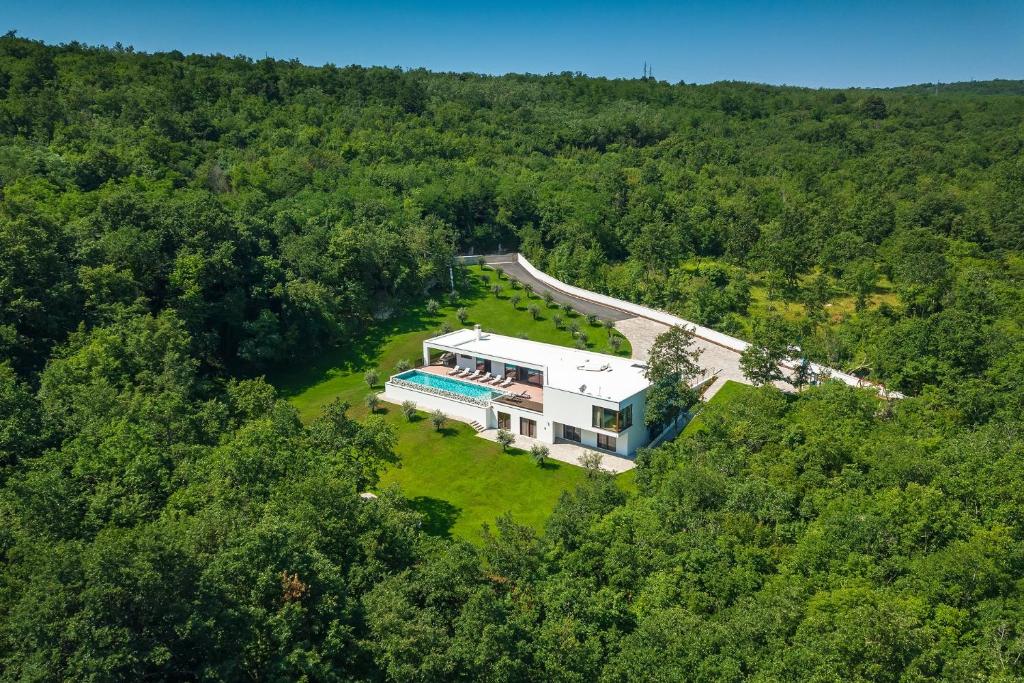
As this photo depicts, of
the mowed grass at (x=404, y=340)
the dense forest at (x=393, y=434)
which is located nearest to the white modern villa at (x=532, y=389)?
the mowed grass at (x=404, y=340)

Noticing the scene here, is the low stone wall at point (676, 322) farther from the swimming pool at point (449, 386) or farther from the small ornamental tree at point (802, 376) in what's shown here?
the swimming pool at point (449, 386)

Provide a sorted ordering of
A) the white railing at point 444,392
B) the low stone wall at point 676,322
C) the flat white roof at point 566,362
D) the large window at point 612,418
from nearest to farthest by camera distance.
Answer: the large window at point 612,418 < the flat white roof at point 566,362 < the low stone wall at point 676,322 < the white railing at point 444,392

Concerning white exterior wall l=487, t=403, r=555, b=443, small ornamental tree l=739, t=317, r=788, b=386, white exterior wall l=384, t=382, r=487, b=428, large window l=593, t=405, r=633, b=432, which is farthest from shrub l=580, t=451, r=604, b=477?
small ornamental tree l=739, t=317, r=788, b=386

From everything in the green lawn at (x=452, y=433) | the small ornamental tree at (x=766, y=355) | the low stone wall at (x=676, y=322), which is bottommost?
the green lawn at (x=452, y=433)

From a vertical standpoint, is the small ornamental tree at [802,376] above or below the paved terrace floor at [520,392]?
above

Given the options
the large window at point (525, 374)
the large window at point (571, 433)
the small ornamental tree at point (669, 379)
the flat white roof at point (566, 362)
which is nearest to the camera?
the small ornamental tree at point (669, 379)

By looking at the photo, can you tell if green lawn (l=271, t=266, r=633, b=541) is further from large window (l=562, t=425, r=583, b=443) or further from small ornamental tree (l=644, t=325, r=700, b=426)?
small ornamental tree (l=644, t=325, r=700, b=426)
